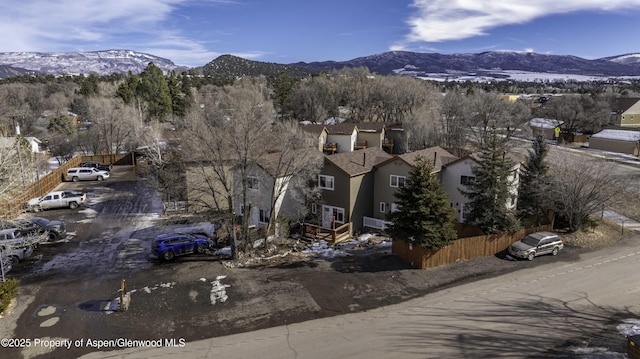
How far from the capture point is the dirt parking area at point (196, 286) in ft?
51.1

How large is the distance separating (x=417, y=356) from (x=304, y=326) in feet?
14.3

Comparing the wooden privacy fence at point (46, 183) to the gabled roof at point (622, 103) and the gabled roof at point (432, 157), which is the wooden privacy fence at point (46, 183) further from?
the gabled roof at point (622, 103)

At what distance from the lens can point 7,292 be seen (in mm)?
16859

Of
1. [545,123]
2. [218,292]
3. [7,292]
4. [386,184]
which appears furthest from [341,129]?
[545,123]

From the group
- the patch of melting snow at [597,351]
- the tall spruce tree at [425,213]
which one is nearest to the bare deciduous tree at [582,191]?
the tall spruce tree at [425,213]

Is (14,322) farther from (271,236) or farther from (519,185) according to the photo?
(519,185)

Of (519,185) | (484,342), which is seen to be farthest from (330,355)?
(519,185)

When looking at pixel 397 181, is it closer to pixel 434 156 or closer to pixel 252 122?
pixel 434 156

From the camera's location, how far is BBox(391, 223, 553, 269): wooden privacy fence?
21.1 m

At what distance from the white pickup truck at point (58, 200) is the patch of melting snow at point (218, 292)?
2130cm

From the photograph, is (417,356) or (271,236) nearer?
(417,356)

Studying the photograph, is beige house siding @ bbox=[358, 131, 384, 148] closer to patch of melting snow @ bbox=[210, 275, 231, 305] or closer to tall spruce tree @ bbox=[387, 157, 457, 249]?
tall spruce tree @ bbox=[387, 157, 457, 249]

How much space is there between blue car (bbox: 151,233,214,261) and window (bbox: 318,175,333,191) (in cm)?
923

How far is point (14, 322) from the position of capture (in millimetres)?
15984
